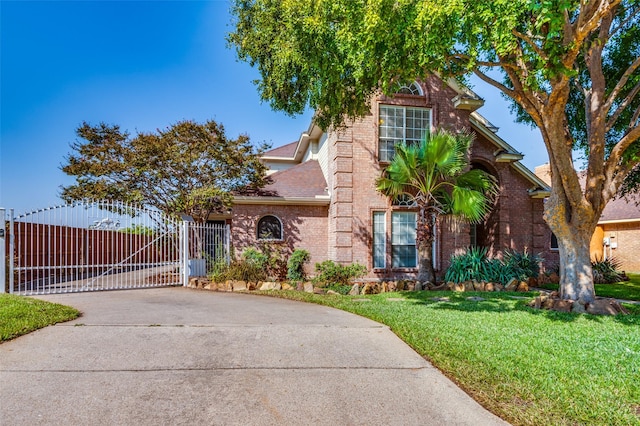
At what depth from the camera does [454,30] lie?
237 inches

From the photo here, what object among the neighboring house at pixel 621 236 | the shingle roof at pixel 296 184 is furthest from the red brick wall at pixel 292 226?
the neighboring house at pixel 621 236

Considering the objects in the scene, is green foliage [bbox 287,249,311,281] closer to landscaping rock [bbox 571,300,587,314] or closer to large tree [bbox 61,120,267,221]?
large tree [bbox 61,120,267,221]

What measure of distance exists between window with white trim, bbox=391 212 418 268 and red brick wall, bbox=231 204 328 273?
2626 mm

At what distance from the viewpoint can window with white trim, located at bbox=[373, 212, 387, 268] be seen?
13.4m

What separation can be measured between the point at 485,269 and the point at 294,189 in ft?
25.1

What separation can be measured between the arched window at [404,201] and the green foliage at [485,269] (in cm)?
250

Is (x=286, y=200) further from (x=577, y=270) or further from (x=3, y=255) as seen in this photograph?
(x=577, y=270)

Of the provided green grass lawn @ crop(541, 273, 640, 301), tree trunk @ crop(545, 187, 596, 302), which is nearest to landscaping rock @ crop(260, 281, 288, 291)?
tree trunk @ crop(545, 187, 596, 302)

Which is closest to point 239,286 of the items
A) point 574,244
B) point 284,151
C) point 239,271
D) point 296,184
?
point 239,271

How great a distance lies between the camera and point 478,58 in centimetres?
694

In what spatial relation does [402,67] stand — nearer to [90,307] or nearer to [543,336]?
[543,336]

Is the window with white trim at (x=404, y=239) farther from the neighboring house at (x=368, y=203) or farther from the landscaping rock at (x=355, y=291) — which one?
the landscaping rock at (x=355, y=291)

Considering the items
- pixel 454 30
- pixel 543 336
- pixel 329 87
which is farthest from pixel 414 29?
pixel 543 336

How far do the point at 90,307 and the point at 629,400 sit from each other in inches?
366
